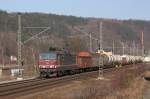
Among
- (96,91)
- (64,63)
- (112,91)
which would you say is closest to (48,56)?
(64,63)

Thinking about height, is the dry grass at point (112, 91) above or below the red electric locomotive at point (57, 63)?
below

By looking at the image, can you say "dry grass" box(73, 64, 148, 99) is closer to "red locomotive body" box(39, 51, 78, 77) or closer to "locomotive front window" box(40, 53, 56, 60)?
"red locomotive body" box(39, 51, 78, 77)

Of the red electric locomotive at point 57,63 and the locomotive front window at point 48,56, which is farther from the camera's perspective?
the locomotive front window at point 48,56

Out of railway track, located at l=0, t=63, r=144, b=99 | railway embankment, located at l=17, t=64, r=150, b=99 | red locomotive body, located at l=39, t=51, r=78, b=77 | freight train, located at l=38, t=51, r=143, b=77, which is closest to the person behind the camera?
railway embankment, located at l=17, t=64, r=150, b=99

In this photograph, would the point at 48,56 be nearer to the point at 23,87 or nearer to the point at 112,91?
the point at 23,87

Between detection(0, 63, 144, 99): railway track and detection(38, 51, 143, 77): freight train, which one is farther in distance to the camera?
detection(38, 51, 143, 77): freight train

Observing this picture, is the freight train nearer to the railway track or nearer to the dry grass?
the railway track

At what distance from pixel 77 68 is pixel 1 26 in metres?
101

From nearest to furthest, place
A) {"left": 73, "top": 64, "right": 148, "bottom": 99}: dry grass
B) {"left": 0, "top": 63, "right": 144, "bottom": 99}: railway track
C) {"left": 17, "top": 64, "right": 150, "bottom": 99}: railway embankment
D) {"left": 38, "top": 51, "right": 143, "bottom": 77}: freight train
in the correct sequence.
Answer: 1. {"left": 73, "top": 64, "right": 148, "bottom": 99}: dry grass
2. {"left": 17, "top": 64, "right": 150, "bottom": 99}: railway embankment
3. {"left": 0, "top": 63, "right": 144, "bottom": 99}: railway track
4. {"left": 38, "top": 51, "right": 143, "bottom": 77}: freight train

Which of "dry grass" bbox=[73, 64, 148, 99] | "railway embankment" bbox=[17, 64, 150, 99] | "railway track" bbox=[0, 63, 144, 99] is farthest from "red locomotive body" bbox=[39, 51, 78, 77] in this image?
"dry grass" bbox=[73, 64, 148, 99]

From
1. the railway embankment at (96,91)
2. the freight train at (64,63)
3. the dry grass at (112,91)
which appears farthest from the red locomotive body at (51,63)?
the dry grass at (112,91)

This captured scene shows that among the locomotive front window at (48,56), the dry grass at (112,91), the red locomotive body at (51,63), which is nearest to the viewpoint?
the dry grass at (112,91)

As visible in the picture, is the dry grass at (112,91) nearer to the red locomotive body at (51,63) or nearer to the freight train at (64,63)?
the red locomotive body at (51,63)

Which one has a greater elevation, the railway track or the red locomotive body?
the red locomotive body
